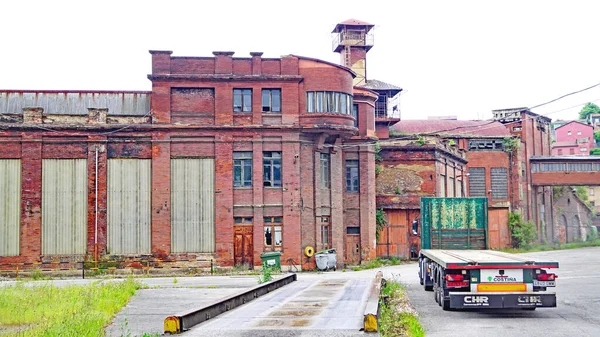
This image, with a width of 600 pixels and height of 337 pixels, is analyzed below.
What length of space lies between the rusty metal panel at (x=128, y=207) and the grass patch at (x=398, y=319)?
2035 centimetres

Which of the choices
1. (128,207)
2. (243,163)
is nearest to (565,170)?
(243,163)

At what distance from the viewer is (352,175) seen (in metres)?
44.6

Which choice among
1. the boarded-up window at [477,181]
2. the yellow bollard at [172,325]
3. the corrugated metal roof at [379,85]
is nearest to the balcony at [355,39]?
the corrugated metal roof at [379,85]

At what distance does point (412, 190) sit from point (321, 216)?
29.1ft

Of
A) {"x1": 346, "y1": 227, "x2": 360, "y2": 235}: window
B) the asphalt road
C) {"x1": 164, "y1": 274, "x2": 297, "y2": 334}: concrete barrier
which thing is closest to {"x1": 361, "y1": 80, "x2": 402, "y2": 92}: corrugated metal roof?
{"x1": 346, "y1": 227, "x2": 360, "y2": 235}: window

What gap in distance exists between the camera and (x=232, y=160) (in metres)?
38.8

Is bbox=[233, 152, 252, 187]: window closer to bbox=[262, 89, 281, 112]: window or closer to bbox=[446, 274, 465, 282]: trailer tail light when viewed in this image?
bbox=[262, 89, 281, 112]: window

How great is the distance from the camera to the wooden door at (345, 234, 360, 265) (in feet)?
144

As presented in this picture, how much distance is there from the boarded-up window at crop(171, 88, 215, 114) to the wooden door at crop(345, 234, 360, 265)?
37.2 feet

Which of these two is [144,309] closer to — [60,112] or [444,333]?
[444,333]

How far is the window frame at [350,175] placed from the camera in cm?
4450

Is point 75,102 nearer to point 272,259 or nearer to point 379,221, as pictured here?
point 272,259

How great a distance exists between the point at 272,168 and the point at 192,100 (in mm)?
5212

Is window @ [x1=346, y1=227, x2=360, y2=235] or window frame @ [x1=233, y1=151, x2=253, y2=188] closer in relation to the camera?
window frame @ [x1=233, y1=151, x2=253, y2=188]
